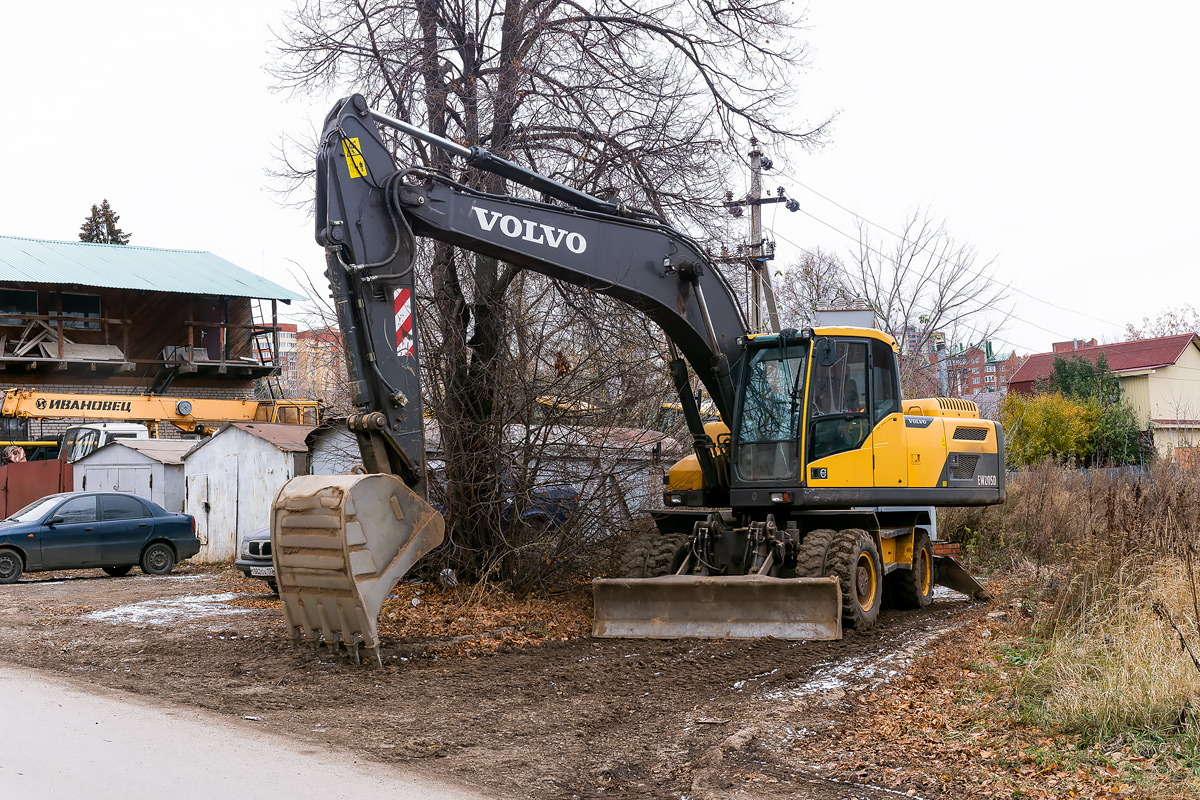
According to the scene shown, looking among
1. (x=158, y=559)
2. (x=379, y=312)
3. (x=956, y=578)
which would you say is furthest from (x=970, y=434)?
(x=158, y=559)

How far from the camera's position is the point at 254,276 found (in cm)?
3588

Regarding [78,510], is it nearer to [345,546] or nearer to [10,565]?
[10,565]

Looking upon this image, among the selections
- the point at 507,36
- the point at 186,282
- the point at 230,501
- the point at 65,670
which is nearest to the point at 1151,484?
the point at 507,36

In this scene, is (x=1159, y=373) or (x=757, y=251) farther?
(x=1159, y=373)

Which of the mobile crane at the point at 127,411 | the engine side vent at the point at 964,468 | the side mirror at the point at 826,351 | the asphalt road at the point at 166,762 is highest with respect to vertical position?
the mobile crane at the point at 127,411

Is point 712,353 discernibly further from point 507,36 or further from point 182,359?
point 182,359

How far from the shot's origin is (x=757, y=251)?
2498 cm

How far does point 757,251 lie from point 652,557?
1516 cm

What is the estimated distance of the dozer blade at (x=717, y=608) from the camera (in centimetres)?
985

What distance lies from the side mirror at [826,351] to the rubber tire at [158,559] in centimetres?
1321

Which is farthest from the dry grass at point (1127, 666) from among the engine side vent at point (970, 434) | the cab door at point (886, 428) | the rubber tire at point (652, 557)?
the rubber tire at point (652, 557)

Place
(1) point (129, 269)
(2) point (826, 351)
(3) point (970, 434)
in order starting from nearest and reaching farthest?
(2) point (826, 351), (3) point (970, 434), (1) point (129, 269)

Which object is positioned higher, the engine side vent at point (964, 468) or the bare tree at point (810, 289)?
the bare tree at point (810, 289)

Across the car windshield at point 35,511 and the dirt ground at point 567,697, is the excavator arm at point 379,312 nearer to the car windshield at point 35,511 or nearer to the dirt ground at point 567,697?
the dirt ground at point 567,697
